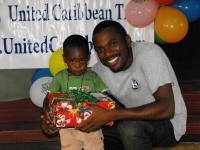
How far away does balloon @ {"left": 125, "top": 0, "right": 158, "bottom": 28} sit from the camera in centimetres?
438

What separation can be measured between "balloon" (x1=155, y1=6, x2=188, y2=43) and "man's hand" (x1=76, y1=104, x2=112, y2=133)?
2.10m

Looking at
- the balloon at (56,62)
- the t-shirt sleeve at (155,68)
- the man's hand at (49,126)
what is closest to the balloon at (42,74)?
the balloon at (56,62)

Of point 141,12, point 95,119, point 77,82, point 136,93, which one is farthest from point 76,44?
point 141,12

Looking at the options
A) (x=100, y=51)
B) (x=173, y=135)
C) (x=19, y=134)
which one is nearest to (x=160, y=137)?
(x=173, y=135)

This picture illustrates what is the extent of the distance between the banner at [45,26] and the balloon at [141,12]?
109mm

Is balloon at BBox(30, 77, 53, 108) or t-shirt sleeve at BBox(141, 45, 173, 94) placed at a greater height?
t-shirt sleeve at BBox(141, 45, 173, 94)

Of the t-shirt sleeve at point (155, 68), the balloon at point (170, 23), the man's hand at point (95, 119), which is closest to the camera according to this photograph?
the man's hand at point (95, 119)

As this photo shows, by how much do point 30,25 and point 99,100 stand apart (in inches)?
87.8

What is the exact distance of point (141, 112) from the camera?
259 cm

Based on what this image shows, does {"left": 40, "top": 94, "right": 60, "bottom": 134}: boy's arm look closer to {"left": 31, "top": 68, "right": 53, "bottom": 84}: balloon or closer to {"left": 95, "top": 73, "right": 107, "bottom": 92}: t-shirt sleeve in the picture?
{"left": 95, "top": 73, "right": 107, "bottom": 92}: t-shirt sleeve

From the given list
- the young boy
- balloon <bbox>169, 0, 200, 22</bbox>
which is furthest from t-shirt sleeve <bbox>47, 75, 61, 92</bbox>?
balloon <bbox>169, 0, 200, 22</bbox>

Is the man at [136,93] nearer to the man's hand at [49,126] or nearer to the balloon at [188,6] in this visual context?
the man's hand at [49,126]

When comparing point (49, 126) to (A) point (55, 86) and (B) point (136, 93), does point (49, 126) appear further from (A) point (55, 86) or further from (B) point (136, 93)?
(B) point (136, 93)

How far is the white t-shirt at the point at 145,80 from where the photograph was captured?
8.86 feet
